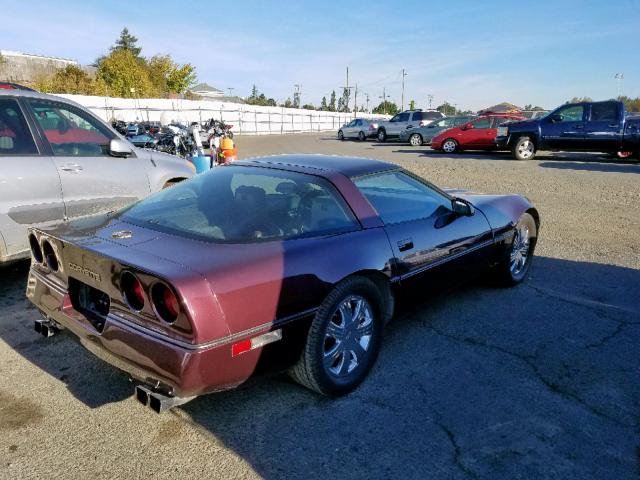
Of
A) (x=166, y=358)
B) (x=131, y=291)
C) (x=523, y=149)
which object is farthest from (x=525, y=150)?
(x=166, y=358)

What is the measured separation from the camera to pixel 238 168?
3.46m

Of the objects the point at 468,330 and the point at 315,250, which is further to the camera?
the point at 468,330

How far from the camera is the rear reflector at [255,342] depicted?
2.27 meters

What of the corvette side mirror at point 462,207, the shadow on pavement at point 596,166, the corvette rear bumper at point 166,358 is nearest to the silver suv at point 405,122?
the shadow on pavement at point 596,166

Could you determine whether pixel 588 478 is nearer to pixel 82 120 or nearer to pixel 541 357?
pixel 541 357

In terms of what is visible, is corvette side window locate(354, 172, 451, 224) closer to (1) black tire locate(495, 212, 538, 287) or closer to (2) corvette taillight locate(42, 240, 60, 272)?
(1) black tire locate(495, 212, 538, 287)

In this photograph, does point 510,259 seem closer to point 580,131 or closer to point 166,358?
point 166,358

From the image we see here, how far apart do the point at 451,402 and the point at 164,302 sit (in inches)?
66.5

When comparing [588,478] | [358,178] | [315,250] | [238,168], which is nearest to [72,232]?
[238,168]

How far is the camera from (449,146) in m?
18.4

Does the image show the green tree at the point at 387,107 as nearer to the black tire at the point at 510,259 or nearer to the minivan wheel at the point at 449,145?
the minivan wheel at the point at 449,145

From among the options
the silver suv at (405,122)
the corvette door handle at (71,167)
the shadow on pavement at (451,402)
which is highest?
the silver suv at (405,122)

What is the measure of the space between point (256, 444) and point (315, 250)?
1027 millimetres

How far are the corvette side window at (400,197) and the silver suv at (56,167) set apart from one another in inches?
110
